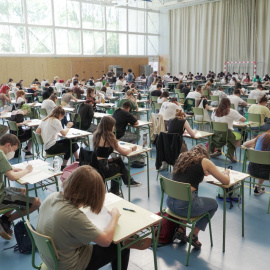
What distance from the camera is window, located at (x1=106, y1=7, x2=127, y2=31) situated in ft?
79.2

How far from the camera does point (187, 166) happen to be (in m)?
3.28

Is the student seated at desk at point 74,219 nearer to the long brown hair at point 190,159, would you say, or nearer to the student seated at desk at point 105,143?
the long brown hair at point 190,159

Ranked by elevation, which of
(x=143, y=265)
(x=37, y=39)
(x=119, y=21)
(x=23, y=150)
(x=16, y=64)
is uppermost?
(x=119, y=21)

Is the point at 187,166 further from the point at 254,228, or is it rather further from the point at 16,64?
the point at 16,64

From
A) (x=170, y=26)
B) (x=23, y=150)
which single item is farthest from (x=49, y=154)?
(x=170, y=26)

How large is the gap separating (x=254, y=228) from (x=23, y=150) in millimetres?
5661

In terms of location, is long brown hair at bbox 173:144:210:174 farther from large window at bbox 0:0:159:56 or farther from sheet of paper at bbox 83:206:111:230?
large window at bbox 0:0:159:56

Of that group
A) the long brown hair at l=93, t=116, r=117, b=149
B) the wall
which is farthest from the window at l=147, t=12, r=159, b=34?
the long brown hair at l=93, t=116, r=117, b=149

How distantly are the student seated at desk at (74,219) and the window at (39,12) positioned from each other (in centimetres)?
2031

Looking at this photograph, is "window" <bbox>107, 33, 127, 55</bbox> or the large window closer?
the large window

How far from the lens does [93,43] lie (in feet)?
77.6

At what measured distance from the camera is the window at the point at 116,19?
79.2 ft

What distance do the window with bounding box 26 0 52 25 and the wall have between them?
2.46m

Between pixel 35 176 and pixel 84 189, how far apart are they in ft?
5.73
